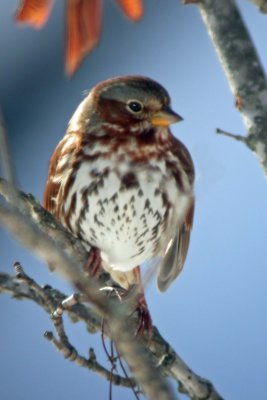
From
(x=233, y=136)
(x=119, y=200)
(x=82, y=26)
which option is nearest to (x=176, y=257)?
(x=119, y=200)

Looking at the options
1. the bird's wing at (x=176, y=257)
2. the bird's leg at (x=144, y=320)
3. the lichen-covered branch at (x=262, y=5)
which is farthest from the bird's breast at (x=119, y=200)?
the lichen-covered branch at (x=262, y=5)

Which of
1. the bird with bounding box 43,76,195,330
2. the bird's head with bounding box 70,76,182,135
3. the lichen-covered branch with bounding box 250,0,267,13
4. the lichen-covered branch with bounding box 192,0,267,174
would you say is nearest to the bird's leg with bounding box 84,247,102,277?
the bird with bounding box 43,76,195,330

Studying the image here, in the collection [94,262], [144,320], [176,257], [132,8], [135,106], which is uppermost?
[135,106]

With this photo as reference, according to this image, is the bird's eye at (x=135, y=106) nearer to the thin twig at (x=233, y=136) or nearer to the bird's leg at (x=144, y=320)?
the bird's leg at (x=144, y=320)

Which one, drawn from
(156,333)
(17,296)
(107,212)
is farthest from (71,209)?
(17,296)

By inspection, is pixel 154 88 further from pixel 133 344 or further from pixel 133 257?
pixel 133 344

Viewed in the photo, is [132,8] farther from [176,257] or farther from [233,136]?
[176,257]
